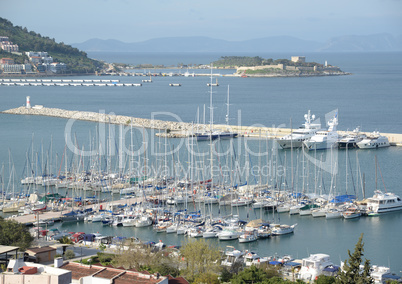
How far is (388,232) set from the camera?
18.7 meters

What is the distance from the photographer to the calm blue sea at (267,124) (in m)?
18.1

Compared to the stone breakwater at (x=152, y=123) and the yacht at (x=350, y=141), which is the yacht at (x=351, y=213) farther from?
the yacht at (x=350, y=141)

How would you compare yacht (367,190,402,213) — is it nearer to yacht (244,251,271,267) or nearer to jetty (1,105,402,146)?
yacht (244,251,271,267)

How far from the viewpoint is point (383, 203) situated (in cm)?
2045

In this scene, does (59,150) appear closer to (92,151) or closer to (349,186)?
(92,151)

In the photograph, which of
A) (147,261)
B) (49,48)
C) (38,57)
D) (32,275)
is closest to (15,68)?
(38,57)

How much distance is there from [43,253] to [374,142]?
2350cm

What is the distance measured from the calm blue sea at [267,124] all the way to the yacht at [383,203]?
0.30 m

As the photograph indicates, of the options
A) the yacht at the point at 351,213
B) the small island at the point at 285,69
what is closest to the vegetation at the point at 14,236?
the yacht at the point at 351,213

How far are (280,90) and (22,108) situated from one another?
33.1m

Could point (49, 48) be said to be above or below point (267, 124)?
above

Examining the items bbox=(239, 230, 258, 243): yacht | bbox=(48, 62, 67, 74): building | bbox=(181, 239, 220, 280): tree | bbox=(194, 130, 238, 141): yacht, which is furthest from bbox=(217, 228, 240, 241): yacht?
bbox=(48, 62, 67, 74): building

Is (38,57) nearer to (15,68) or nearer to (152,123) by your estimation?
(15,68)

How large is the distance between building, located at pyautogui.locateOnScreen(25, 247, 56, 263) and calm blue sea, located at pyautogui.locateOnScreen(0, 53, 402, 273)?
511 cm
